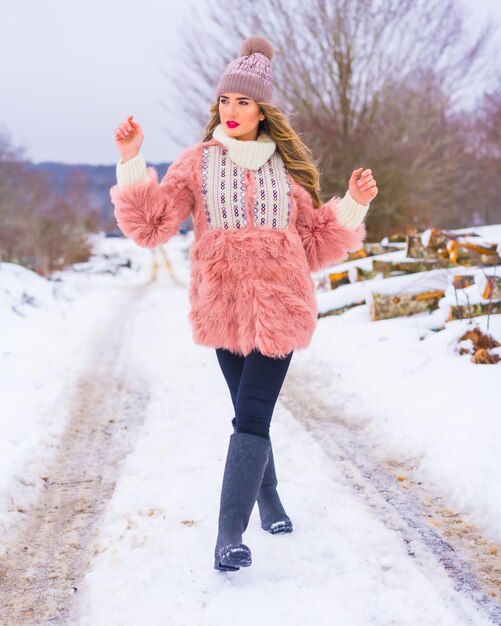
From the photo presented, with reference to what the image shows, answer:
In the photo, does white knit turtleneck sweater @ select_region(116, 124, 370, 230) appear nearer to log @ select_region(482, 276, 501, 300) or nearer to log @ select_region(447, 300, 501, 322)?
log @ select_region(482, 276, 501, 300)

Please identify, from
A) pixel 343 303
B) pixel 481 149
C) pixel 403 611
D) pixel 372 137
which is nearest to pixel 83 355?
pixel 343 303

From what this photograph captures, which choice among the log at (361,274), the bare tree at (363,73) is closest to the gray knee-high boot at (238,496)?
the log at (361,274)

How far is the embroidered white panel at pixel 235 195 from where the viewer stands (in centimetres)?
259

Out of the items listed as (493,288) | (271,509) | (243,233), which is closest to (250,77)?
(243,233)

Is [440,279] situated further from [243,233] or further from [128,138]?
[128,138]

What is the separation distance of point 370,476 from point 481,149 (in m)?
30.7

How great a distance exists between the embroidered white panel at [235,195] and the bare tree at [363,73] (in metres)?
11.1

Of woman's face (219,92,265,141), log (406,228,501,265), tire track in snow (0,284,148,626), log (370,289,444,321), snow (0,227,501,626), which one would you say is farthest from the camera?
log (370,289,444,321)

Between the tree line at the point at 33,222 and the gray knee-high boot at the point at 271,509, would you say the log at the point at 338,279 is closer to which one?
the gray knee-high boot at the point at 271,509

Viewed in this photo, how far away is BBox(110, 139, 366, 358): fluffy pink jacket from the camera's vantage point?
2.54 meters

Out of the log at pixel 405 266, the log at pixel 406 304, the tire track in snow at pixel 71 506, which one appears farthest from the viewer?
the log at pixel 405 266

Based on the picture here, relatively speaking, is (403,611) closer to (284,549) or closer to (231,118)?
(284,549)

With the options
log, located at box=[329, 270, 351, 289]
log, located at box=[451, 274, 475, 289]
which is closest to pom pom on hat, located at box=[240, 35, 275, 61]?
log, located at box=[451, 274, 475, 289]

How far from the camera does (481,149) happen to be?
101 feet
